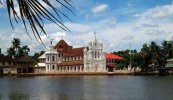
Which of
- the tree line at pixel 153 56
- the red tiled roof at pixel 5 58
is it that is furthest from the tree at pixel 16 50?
the tree line at pixel 153 56

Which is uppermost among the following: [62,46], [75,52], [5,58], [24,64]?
[62,46]

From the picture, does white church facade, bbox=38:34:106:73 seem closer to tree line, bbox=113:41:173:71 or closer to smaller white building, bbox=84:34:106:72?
smaller white building, bbox=84:34:106:72

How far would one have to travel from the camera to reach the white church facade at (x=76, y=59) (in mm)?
111006

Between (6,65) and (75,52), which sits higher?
(75,52)

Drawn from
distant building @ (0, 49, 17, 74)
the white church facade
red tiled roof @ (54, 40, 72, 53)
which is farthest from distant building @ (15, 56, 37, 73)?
red tiled roof @ (54, 40, 72, 53)

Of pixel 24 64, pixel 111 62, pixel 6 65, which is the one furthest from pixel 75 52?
pixel 6 65

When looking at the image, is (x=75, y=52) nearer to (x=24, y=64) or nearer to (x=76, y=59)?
(x=76, y=59)

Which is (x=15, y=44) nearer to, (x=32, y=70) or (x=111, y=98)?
(x=32, y=70)

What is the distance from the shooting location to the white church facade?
364ft

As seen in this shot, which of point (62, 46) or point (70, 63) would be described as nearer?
point (70, 63)

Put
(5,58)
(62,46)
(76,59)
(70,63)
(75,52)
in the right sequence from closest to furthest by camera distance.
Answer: (70,63)
(5,58)
(76,59)
(75,52)
(62,46)

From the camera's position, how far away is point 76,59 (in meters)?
116

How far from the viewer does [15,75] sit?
10306 centimetres

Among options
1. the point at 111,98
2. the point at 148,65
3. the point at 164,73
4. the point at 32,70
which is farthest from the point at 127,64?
the point at 111,98
